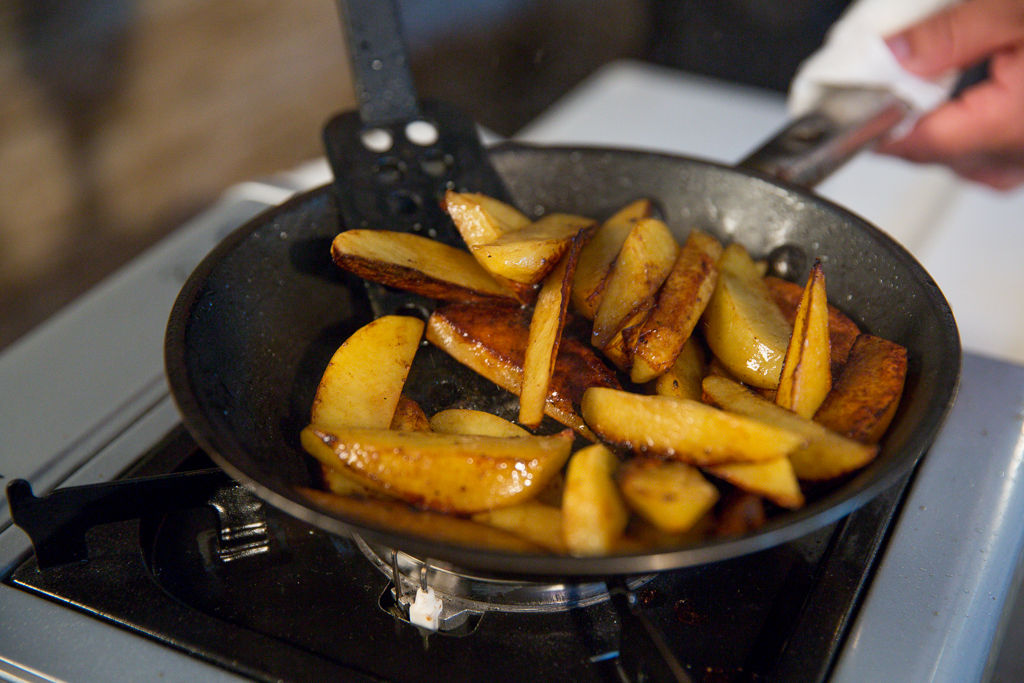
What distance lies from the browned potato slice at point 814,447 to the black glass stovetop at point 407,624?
7.3 inches

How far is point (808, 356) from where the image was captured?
0.81m

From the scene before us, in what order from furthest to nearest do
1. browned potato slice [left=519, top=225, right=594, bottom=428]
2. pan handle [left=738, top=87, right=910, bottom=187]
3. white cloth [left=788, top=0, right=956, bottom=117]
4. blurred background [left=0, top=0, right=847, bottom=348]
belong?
blurred background [left=0, top=0, right=847, bottom=348]
white cloth [left=788, top=0, right=956, bottom=117]
pan handle [left=738, top=87, right=910, bottom=187]
browned potato slice [left=519, top=225, right=594, bottom=428]

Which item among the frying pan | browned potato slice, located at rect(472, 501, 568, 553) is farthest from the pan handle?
browned potato slice, located at rect(472, 501, 568, 553)

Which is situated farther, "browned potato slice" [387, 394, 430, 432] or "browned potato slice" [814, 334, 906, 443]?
"browned potato slice" [387, 394, 430, 432]

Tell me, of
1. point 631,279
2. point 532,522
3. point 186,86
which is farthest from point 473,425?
point 186,86

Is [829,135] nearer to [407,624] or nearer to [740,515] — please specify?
[740,515]

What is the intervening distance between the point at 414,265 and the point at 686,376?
1.22ft

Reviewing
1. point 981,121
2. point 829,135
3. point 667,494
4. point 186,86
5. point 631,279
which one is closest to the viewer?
point 667,494

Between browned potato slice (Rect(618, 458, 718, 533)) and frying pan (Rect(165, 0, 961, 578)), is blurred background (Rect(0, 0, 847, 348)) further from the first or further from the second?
browned potato slice (Rect(618, 458, 718, 533))

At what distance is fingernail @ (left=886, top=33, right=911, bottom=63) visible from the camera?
146 cm

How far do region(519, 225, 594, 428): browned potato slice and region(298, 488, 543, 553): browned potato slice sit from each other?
0.16 meters

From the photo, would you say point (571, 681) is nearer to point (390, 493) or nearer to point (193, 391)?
point (390, 493)

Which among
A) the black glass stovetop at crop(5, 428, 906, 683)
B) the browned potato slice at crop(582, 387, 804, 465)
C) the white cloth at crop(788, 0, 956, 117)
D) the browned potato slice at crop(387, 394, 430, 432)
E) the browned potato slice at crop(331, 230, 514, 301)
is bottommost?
the black glass stovetop at crop(5, 428, 906, 683)

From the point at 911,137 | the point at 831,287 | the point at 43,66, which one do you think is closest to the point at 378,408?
the point at 831,287
